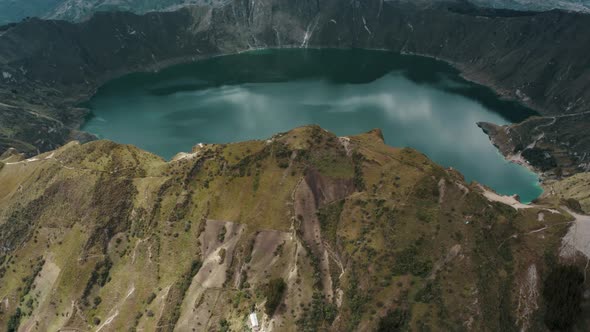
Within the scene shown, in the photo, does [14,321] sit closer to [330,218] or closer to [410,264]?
[330,218]

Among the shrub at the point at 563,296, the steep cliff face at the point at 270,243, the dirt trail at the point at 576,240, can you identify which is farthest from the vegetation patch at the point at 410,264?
the dirt trail at the point at 576,240

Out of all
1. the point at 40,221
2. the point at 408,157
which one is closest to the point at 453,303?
the point at 408,157

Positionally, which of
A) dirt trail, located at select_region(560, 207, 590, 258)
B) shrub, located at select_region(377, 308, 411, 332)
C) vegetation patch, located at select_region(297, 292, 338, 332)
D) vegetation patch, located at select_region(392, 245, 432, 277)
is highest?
dirt trail, located at select_region(560, 207, 590, 258)

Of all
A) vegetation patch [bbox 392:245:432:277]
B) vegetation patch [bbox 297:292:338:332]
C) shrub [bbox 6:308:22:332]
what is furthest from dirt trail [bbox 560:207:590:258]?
shrub [bbox 6:308:22:332]

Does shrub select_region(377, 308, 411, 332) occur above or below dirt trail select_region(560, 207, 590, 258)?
below

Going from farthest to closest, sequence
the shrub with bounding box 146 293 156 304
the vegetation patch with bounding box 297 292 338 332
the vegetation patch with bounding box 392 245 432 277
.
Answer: the shrub with bounding box 146 293 156 304
the vegetation patch with bounding box 297 292 338 332
the vegetation patch with bounding box 392 245 432 277

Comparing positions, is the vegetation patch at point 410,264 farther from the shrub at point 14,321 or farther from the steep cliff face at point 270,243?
the shrub at point 14,321

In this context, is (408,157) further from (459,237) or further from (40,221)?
(40,221)

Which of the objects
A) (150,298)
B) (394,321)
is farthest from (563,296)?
(150,298)

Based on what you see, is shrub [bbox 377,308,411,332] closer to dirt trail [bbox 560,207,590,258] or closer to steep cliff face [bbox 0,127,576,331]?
steep cliff face [bbox 0,127,576,331]
